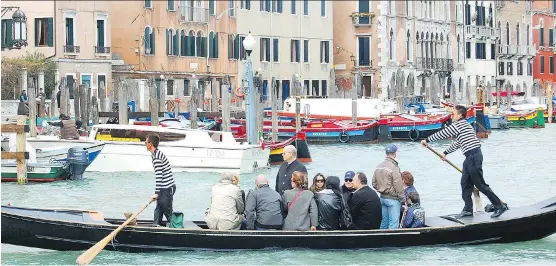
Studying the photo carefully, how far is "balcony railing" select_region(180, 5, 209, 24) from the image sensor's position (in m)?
37.5

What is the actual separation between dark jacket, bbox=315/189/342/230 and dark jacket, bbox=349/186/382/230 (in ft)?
0.51

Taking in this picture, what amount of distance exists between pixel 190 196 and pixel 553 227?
25.1 feet

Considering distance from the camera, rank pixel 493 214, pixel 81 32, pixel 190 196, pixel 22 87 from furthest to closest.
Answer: pixel 81 32 → pixel 22 87 → pixel 190 196 → pixel 493 214

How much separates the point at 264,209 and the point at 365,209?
98cm

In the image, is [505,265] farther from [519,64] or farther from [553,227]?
[519,64]

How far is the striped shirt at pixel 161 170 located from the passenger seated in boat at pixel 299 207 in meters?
1.15

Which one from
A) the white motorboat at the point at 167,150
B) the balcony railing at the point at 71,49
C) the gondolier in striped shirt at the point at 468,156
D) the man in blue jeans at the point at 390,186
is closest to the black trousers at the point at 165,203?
the man in blue jeans at the point at 390,186

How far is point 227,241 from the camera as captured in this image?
1230 centimetres

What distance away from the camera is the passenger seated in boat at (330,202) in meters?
12.1

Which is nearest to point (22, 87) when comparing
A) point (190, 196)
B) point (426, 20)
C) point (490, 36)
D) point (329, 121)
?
point (329, 121)

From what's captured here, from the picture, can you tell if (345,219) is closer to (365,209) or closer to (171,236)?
(365,209)

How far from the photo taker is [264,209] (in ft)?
40.0

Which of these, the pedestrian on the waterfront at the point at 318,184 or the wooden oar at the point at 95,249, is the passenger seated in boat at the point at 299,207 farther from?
the wooden oar at the point at 95,249

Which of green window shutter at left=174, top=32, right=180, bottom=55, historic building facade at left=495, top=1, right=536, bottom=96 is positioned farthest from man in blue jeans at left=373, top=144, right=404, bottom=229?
historic building facade at left=495, top=1, right=536, bottom=96
